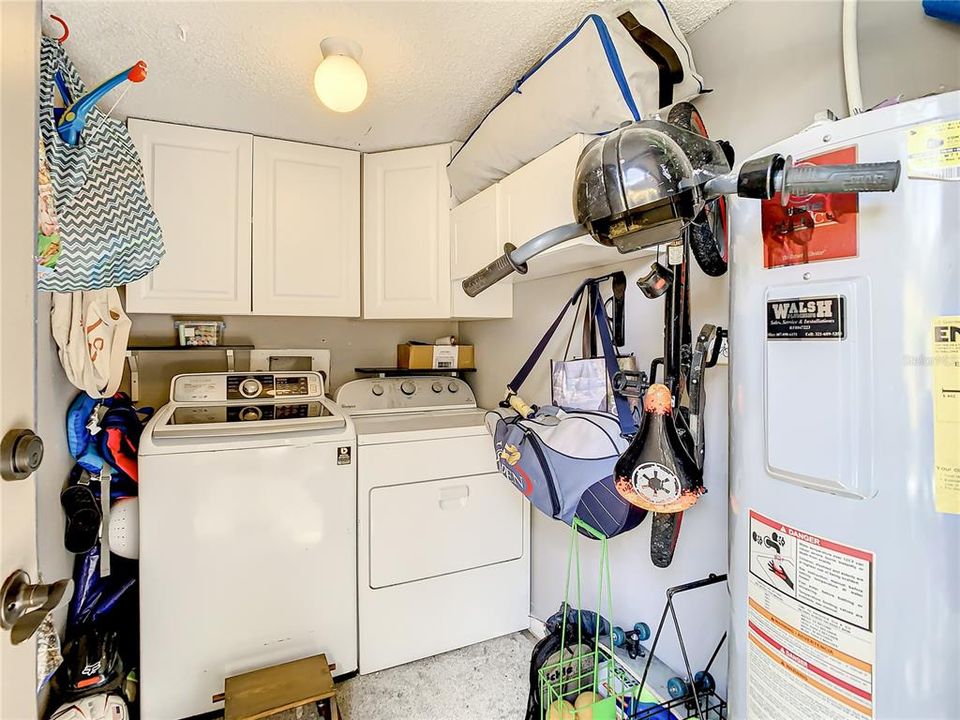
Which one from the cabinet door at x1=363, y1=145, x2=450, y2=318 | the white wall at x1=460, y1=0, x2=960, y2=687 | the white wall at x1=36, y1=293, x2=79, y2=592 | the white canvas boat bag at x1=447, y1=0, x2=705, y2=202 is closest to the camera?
the white wall at x1=460, y1=0, x2=960, y2=687

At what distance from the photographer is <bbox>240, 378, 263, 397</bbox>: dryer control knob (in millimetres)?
1965

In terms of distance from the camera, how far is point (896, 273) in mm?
597

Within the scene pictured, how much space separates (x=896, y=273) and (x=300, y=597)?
190cm

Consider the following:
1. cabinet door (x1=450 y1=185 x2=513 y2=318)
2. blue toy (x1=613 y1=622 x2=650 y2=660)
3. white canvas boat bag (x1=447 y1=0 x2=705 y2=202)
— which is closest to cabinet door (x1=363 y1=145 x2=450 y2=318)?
cabinet door (x1=450 y1=185 x2=513 y2=318)

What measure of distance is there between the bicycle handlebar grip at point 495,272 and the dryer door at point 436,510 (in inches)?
38.3

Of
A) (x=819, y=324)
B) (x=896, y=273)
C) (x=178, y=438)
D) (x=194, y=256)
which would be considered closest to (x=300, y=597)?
(x=178, y=438)

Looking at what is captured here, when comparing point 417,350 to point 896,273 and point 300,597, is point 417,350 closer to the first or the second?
point 300,597

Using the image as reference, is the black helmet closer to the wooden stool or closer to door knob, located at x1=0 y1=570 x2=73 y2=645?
the wooden stool

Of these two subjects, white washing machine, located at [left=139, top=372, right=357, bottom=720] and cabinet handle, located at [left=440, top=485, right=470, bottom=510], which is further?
cabinet handle, located at [left=440, top=485, right=470, bottom=510]

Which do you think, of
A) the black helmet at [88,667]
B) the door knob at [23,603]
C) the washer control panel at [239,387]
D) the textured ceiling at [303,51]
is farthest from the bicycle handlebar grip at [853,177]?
the black helmet at [88,667]

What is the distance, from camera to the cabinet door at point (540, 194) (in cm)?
128

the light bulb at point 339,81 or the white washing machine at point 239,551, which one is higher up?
the light bulb at point 339,81

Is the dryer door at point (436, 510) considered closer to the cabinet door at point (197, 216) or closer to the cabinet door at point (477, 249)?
the cabinet door at point (477, 249)

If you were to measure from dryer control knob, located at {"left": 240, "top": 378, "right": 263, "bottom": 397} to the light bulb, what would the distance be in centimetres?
121
